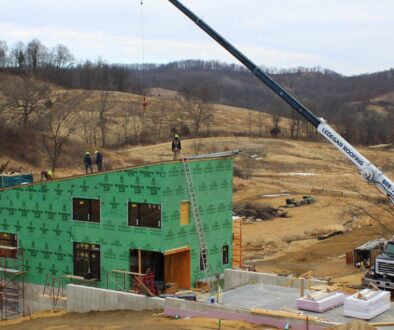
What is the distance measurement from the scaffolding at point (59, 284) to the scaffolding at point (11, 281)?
1327mm

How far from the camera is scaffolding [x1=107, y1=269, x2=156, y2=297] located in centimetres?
2344

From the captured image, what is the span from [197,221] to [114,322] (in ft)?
17.4

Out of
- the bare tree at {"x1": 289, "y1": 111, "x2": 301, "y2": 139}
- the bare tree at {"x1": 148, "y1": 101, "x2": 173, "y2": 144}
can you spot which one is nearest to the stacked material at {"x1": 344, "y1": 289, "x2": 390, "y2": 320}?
the bare tree at {"x1": 148, "y1": 101, "x2": 173, "y2": 144}

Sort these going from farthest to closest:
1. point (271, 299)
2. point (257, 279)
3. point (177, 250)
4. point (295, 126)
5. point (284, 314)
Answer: point (295, 126) < point (257, 279) < point (177, 250) < point (271, 299) < point (284, 314)

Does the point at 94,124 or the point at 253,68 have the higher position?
the point at 253,68

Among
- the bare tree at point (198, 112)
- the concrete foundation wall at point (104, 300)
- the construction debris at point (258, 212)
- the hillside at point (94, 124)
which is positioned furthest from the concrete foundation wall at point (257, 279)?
the bare tree at point (198, 112)

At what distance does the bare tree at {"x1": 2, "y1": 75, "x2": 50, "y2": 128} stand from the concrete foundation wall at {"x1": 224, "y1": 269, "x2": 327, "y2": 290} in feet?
172

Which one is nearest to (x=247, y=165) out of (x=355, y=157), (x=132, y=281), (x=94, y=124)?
(x=94, y=124)

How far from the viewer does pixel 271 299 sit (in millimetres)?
22828

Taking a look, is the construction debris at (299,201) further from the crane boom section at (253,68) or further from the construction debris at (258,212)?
the crane boom section at (253,68)

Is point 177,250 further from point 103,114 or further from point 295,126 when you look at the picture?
point 295,126

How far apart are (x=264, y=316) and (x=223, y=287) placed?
23.7ft

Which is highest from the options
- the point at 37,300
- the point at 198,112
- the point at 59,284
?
the point at 198,112

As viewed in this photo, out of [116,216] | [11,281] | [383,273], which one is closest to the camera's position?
[383,273]
